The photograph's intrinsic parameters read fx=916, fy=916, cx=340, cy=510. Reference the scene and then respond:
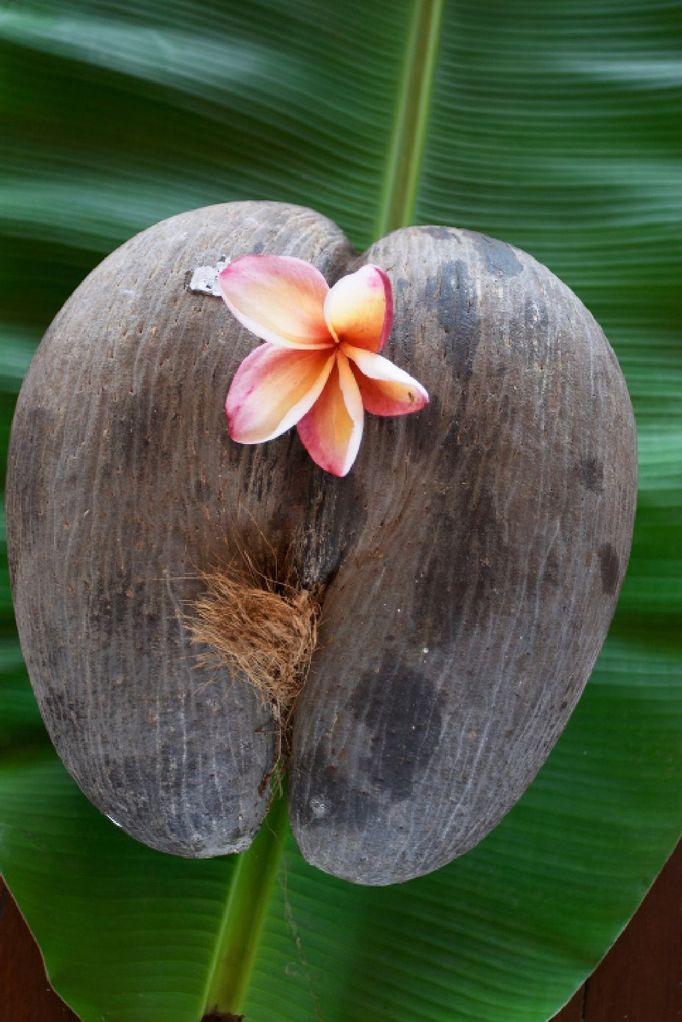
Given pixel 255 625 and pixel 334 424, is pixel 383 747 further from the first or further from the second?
pixel 334 424

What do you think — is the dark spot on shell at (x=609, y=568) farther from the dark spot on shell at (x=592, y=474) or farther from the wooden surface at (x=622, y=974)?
the wooden surface at (x=622, y=974)

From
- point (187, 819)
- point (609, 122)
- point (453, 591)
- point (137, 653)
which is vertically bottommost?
point (187, 819)

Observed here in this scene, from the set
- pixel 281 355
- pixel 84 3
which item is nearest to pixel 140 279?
pixel 281 355

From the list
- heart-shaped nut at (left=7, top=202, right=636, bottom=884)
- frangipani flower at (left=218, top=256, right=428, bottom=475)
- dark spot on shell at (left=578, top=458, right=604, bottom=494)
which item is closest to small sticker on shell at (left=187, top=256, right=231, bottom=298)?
heart-shaped nut at (left=7, top=202, right=636, bottom=884)

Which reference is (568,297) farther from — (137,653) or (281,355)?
(137,653)

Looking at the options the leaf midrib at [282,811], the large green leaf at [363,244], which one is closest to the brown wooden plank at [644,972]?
the large green leaf at [363,244]
